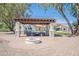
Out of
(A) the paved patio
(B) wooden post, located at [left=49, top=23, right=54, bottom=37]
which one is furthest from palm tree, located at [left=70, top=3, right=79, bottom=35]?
(B) wooden post, located at [left=49, top=23, right=54, bottom=37]

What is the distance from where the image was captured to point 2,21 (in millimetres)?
1933

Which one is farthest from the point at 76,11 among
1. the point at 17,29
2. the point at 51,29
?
the point at 17,29

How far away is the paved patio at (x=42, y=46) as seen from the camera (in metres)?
1.92

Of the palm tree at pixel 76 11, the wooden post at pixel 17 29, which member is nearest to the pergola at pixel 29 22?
the wooden post at pixel 17 29

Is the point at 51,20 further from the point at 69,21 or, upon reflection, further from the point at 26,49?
the point at 26,49

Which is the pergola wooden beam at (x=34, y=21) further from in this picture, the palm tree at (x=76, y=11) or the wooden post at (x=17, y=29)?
the palm tree at (x=76, y=11)

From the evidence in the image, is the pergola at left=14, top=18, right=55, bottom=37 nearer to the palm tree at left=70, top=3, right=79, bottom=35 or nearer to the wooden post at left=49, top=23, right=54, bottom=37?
the wooden post at left=49, top=23, right=54, bottom=37

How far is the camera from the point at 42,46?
1935mm

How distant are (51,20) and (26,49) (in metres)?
0.30

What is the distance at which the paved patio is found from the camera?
1.92 meters

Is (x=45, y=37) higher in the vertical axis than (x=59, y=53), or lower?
higher

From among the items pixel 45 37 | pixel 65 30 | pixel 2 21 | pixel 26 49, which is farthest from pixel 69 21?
pixel 2 21

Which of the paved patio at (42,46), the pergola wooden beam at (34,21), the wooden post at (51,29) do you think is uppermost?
the pergola wooden beam at (34,21)

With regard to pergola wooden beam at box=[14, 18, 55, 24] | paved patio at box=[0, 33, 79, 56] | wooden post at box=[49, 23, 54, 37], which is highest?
pergola wooden beam at box=[14, 18, 55, 24]
